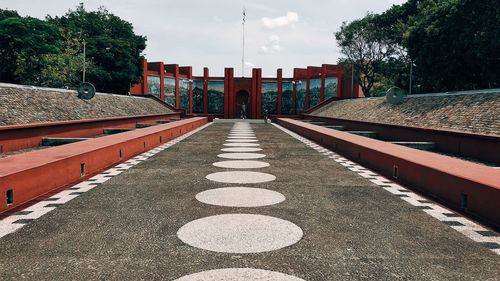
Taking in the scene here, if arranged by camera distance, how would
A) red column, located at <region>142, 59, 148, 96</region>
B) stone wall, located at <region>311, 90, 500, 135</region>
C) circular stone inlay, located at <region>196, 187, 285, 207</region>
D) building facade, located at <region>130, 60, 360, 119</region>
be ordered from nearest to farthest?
1. circular stone inlay, located at <region>196, 187, 285, 207</region>
2. stone wall, located at <region>311, 90, 500, 135</region>
3. red column, located at <region>142, 59, 148, 96</region>
4. building facade, located at <region>130, 60, 360, 119</region>

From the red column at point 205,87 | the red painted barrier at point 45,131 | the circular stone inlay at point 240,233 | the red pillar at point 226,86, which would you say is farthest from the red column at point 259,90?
the circular stone inlay at point 240,233

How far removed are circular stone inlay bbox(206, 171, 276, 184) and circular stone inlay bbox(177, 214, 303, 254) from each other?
2771mm

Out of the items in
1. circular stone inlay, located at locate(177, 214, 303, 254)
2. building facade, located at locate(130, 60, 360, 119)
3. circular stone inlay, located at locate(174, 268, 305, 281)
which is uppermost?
building facade, located at locate(130, 60, 360, 119)

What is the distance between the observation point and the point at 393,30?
43.3m

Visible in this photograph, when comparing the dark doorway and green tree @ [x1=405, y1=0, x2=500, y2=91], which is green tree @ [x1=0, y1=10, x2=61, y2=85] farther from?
the dark doorway

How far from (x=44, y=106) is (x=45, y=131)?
388cm

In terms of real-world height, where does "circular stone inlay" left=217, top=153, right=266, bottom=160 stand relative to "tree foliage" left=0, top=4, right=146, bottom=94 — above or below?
below

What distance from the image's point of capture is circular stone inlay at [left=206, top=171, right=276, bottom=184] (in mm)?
8156

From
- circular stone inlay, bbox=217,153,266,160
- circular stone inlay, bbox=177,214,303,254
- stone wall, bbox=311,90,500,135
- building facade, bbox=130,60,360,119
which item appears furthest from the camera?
building facade, bbox=130,60,360,119

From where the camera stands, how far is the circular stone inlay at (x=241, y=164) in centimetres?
1020

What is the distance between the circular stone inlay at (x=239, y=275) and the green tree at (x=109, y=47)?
136 feet

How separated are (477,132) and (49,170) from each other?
13523 mm

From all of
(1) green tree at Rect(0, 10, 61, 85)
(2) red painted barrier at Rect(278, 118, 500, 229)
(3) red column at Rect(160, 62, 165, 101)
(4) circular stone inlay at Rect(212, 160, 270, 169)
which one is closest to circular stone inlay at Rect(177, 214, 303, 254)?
(2) red painted barrier at Rect(278, 118, 500, 229)

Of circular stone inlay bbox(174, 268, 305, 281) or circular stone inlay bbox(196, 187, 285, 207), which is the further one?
circular stone inlay bbox(196, 187, 285, 207)
